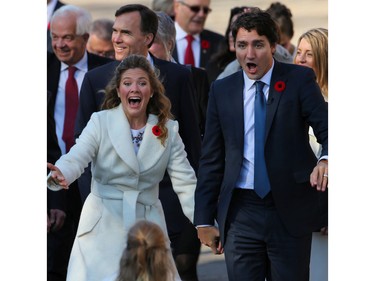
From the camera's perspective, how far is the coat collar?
26.7 feet

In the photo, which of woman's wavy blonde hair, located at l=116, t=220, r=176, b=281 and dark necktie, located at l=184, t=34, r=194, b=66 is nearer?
woman's wavy blonde hair, located at l=116, t=220, r=176, b=281

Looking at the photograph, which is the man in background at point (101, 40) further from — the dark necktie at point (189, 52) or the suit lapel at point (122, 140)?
the suit lapel at point (122, 140)

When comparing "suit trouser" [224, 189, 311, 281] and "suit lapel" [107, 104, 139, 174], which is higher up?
"suit lapel" [107, 104, 139, 174]

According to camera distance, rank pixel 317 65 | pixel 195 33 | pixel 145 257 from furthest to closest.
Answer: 1. pixel 195 33
2. pixel 317 65
3. pixel 145 257

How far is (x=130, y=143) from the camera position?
8180mm

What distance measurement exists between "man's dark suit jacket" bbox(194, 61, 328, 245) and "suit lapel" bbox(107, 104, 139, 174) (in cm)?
52

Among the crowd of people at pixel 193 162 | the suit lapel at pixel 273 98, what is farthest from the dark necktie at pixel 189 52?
the suit lapel at pixel 273 98

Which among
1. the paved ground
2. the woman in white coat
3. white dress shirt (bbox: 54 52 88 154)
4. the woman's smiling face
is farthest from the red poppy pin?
the paved ground

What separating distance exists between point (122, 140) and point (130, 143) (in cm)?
5

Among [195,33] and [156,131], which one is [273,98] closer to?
[156,131]

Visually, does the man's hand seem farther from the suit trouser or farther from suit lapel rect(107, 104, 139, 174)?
the suit trouser

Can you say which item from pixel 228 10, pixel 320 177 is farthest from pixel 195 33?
pixel 228 10

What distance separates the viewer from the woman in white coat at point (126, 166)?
8172mm
